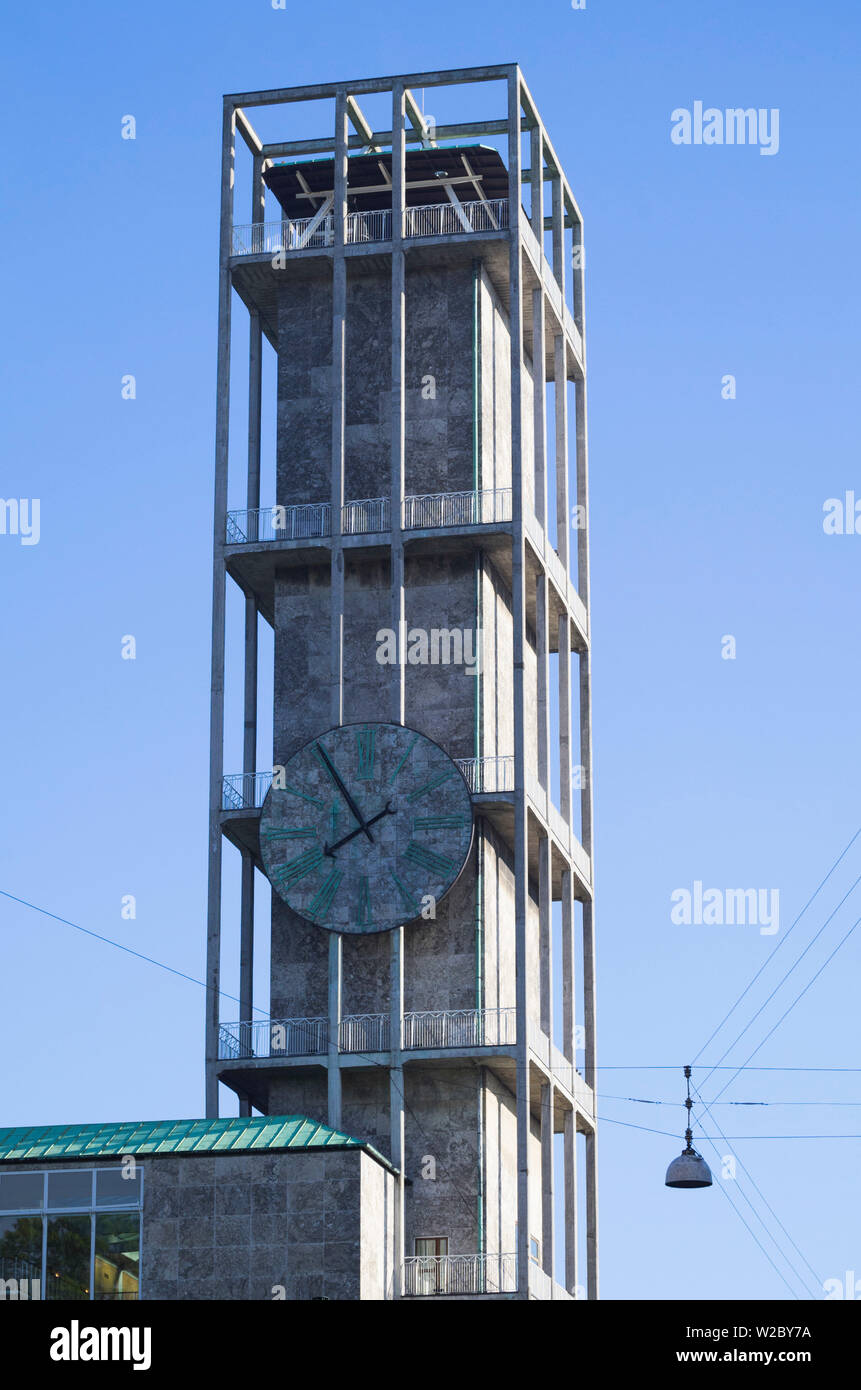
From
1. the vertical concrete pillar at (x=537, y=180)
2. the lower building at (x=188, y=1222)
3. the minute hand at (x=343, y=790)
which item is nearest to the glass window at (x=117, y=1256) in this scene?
the lower building at (x=188, y=1222)

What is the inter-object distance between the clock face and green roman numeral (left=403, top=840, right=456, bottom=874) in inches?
1.0

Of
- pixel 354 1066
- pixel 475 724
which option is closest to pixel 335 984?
pixel 354 1066

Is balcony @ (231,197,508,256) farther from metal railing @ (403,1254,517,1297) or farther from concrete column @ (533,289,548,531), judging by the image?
metal railing @ (403,1254,517,1297)

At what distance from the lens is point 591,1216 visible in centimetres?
6862

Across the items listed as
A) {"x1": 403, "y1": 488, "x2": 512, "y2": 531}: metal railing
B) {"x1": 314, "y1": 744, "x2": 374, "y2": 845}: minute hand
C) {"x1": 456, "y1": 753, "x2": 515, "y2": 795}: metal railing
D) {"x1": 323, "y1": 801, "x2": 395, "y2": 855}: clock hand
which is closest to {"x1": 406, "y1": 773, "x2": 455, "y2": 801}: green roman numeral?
{"x1": 456, "y1": 753, "x2": 515, "y2": 795}: metal railing

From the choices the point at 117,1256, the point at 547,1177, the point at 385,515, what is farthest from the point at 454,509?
the point at 117,1256

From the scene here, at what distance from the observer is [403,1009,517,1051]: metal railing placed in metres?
62.0

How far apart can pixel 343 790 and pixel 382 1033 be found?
244 inches

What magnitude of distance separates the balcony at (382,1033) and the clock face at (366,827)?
235 centimetres

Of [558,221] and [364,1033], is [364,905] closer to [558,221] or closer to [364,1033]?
[364,1033]

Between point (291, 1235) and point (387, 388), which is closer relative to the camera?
point (291, 1235)
